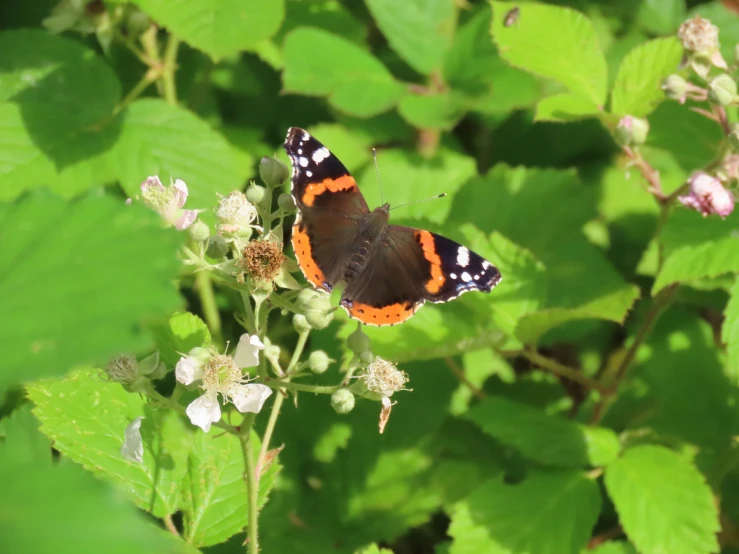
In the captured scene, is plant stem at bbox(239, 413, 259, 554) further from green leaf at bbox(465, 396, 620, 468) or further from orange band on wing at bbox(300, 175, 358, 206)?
green leaf at bbox(465, 396, 620, 468)

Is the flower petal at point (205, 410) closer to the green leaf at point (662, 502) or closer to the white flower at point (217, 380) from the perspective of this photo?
the white flower at point (217, 380)

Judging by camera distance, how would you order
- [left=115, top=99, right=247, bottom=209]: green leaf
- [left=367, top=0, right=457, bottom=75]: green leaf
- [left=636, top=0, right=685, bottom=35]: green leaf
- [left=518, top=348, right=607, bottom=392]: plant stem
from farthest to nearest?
[left=636, top=0, right=685, bottom=35]: green leaf
[left=367, top=0, right=457, bottom=75]: green leaf
[left=115, top=99, right=247, bottom=209]: green leaf
[left=518, top=348, right=607, bottom=392]: plant stem

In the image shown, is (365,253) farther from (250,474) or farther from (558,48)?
(558,48)

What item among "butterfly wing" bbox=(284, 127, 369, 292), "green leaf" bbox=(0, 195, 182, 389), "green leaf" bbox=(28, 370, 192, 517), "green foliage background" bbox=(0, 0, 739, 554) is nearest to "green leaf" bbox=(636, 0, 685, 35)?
"green foliage background" bbox=(0, 0, 739, 554)

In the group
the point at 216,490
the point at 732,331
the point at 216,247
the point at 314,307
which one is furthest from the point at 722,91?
the point at 216,490

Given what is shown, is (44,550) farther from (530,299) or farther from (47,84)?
(47,84)
